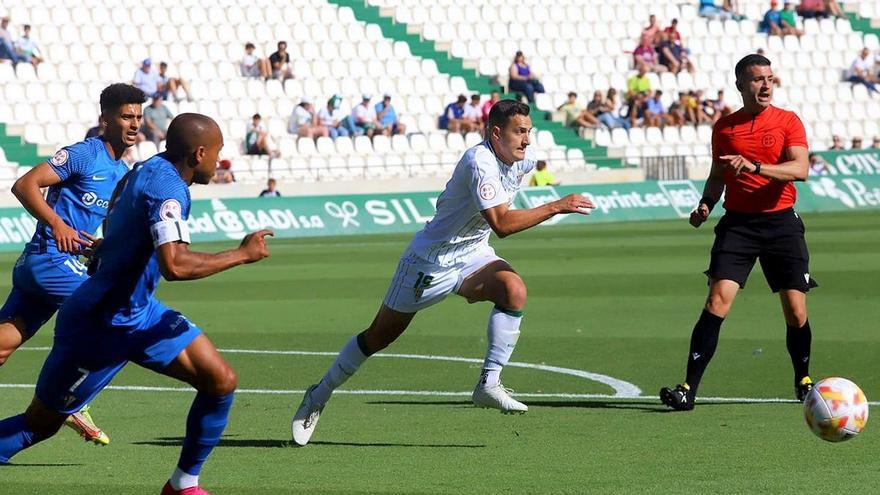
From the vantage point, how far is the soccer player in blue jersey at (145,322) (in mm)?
6582

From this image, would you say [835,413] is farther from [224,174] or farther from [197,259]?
[224,174]

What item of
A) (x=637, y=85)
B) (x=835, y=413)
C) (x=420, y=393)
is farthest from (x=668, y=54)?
(x=835, y=413)

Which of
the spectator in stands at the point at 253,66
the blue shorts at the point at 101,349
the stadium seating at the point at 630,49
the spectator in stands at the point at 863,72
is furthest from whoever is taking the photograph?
the spectator in stands at the point at 863,72

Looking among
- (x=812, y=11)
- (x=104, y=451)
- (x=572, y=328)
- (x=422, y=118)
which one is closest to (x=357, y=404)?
(x=104, y=451)

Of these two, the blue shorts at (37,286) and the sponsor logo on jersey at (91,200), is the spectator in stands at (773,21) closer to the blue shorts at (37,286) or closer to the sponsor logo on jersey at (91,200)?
the sponsor logo on jersey at (91,200)

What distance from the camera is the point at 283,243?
91.9ft

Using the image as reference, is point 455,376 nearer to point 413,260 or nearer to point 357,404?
point 357,404

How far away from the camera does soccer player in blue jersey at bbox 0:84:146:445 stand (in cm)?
858

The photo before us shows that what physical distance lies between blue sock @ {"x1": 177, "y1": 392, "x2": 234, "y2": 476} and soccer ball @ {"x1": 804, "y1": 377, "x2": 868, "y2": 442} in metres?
3.03

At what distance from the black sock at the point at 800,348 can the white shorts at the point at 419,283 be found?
7.67 ft

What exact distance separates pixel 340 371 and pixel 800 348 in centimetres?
311

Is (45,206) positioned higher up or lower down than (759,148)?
higher up

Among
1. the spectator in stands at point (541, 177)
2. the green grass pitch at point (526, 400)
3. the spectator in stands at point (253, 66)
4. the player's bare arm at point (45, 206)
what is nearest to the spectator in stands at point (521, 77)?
the spectator in stands at point (541, 177)

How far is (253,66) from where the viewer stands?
34.8 m
